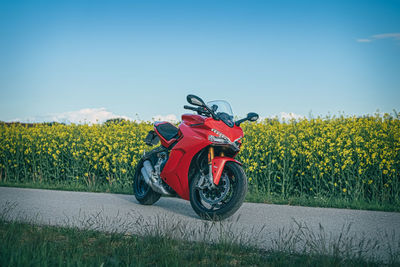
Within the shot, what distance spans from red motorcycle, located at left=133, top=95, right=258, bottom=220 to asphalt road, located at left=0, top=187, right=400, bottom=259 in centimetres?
31

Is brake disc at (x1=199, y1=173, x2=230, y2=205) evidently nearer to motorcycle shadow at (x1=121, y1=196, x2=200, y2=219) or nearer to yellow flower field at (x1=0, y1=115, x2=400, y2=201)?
motorcycle shadow at (x1=121, y1=196, x2=200, y2=219)

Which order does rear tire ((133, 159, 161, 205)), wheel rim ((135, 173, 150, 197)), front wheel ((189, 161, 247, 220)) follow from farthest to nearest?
wheel rim ((135, 173, 150, 197))
rear tire ((133, 159, 161, 205))
front wheel ((189, 161, 247, 220))

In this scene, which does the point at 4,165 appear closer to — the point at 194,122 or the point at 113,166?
the point at 113,166

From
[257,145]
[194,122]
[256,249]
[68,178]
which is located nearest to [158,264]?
[256,249]

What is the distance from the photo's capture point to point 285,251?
350 cm

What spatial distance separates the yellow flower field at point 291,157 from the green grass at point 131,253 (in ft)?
14.7

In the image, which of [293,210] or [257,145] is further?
[257,145]

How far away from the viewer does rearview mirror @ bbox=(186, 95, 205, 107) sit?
528cm

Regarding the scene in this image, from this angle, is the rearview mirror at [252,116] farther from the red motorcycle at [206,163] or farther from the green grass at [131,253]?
the green grass at [131,253]

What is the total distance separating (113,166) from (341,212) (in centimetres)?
653

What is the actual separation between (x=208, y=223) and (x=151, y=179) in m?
2.06

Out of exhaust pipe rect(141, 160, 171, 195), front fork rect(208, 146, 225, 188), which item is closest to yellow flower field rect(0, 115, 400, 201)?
exhaust pipe rect(141, 160, 171, 195)

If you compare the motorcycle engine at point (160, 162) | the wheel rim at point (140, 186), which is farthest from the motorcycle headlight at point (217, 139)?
the wheel rim at point (140, 186)

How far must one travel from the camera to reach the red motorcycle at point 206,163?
5066mm
